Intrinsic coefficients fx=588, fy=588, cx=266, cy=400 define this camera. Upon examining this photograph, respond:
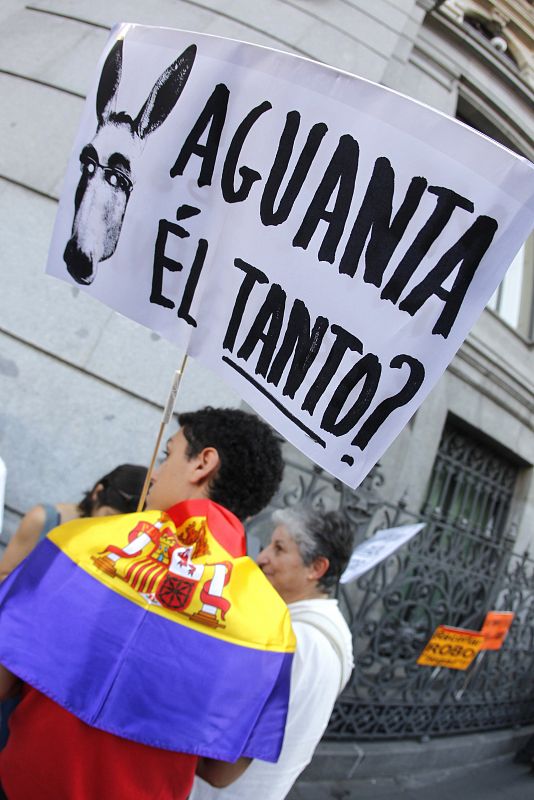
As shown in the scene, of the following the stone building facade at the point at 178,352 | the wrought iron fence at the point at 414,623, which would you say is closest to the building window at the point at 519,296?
the stone building facade at the point at 178,352

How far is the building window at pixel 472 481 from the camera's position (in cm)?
690

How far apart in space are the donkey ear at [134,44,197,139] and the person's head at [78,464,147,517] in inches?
57.3

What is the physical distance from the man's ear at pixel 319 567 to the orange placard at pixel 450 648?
3.25m

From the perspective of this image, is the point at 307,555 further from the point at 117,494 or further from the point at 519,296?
→ the point at 519,296

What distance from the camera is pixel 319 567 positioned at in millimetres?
2092

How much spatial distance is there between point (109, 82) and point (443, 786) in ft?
19.5

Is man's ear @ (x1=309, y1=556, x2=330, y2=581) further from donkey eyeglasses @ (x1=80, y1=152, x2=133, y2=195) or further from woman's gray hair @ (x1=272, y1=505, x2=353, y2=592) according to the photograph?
donkey eyeglasses @ (x1=80, y1=152, x2=133, y2=195)

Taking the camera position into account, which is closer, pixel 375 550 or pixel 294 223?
pixel 294 223

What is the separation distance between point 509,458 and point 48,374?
20.6ft

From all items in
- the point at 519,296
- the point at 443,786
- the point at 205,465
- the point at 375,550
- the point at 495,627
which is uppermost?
the point at 519,296

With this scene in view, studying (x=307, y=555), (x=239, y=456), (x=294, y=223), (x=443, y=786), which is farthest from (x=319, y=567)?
(x=443, y=786)

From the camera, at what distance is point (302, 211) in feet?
4.90

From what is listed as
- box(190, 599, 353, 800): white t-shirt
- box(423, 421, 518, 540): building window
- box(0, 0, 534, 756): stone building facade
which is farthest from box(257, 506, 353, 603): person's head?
box(423, 421, 518, 540): building window

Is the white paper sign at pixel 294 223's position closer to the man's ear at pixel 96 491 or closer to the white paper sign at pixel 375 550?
the man's ear at pixel 96 491
